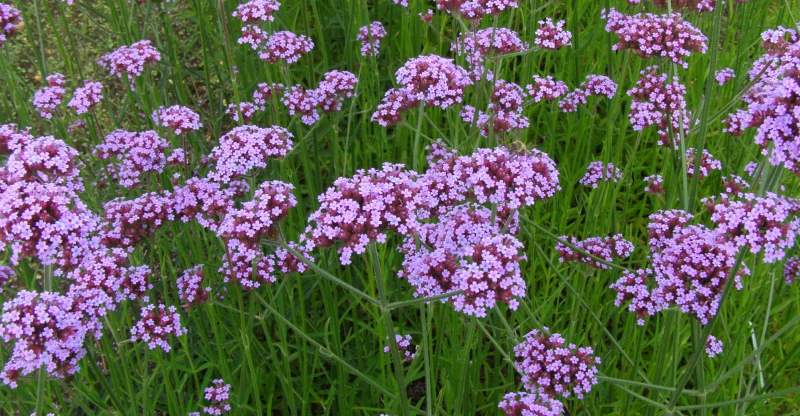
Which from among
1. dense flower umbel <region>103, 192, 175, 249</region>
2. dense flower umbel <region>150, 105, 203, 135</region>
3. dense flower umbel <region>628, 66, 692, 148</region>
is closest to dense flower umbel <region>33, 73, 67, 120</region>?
dense flower umbel <region>150, 105, 203, 135</region>

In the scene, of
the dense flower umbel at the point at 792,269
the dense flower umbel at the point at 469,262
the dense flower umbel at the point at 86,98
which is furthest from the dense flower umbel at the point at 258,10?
the dense flower umbel at the point at 792,269

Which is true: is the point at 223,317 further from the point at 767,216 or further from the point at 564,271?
Answer: the point at 767,216

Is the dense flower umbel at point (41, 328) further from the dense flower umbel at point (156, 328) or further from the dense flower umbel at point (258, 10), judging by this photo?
the dense flower umbel at point (258, 10)

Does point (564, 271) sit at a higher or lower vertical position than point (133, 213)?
lower

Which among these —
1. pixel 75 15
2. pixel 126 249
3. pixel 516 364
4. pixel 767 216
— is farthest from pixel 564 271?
pixel 75 15

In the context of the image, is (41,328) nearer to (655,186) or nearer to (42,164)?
(42,164)

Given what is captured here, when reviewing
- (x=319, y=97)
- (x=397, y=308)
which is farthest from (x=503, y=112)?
(x=397, y=308)
